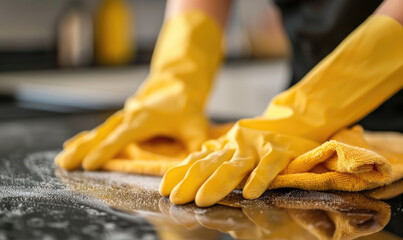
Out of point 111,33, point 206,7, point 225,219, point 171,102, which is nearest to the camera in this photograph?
point 225,219

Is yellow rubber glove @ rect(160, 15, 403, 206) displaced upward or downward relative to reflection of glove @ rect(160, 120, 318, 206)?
upward

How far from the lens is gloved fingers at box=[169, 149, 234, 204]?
27.7 inches

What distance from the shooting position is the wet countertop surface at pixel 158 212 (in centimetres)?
58

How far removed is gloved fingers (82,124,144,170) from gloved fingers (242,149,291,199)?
0.29m

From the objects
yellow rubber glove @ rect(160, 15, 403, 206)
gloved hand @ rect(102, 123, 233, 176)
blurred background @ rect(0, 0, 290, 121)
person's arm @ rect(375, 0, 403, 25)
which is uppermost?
person's arm @ rect(375, 0, 403, 25)

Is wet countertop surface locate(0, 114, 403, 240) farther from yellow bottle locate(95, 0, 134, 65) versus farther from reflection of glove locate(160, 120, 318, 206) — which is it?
yellow bottle locate(95, 0, 134, 65)

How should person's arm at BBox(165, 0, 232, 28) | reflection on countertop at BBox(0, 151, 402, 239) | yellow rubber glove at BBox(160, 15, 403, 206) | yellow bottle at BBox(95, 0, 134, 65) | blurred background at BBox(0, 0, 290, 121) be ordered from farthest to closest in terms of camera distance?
yellow bottle at BBox(95, 0, 134, 65) < blurred background at BBox(0, 0, 290, 121) < person's arm at BBox(165, 0, 232, 28) < yellow rubber glove at BBox(160, 15, 403, 206) < reflection on countertop at BBox(0, 151, 402, 239)

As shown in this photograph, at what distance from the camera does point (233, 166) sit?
2.50 feet

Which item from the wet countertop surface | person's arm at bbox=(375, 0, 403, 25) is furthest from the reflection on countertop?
person's arm at bbox=(375, 0, 403, 25)

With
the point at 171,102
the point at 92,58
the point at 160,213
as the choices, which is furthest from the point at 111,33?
the point at 160,213

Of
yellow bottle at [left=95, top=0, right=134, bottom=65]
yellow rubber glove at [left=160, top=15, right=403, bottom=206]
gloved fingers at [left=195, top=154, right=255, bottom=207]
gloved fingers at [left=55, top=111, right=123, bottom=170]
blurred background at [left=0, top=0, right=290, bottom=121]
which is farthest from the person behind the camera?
yellow bottle at [left=95, top=0, right=134, bottom=65]

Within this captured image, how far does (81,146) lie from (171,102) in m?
0.19

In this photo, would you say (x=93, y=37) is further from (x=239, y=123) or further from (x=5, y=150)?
(x=239, y=123)

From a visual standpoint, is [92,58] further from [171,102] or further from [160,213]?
[160,213]
